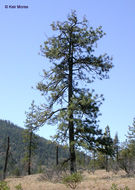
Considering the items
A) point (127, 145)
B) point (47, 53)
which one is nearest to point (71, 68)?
point (47, 53)

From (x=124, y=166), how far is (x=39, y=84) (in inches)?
361

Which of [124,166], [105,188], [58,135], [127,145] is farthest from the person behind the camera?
[127,145]

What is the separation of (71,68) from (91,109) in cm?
403

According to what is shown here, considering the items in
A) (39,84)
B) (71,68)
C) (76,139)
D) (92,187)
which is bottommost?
(92,187)

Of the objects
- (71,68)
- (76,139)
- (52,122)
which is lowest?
(76,139)

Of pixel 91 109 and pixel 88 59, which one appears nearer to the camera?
pixel 91 109

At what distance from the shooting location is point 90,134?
674 inches

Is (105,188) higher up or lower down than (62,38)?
lower down

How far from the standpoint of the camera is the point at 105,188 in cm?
1204

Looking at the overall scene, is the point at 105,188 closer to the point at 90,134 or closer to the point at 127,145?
the point at 90,134

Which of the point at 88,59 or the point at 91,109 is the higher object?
the point at 88,59

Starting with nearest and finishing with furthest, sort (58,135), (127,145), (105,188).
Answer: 1. (105,188)
2. (58,135)
3. (127,145)

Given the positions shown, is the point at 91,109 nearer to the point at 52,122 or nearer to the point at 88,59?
the point at 52,122

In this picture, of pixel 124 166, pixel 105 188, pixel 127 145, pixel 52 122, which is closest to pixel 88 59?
pixel 52 122
